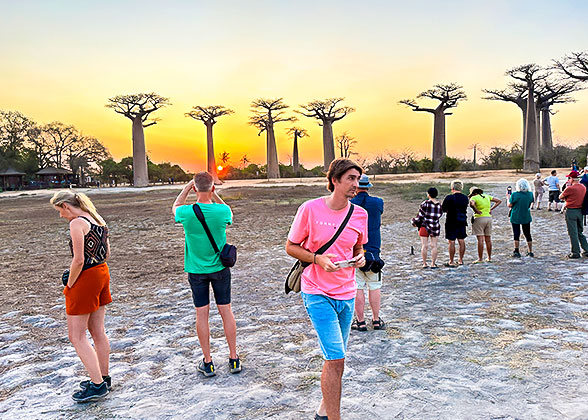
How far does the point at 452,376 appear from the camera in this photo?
12.3ft

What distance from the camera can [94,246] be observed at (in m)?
3.49

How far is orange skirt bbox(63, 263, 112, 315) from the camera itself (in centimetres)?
343

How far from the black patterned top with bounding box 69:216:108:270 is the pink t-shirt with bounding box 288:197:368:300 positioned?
5.59ft

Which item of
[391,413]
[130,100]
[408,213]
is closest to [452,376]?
[391,413]

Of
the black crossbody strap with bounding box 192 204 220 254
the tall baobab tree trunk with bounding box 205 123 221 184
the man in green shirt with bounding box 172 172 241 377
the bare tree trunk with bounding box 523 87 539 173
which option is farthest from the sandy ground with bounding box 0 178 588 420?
the tall baobab tree trunk with bounding box 205 123 221 184

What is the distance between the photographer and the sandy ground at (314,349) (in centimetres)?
336

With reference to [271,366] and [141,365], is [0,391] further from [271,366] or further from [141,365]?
[271,366]

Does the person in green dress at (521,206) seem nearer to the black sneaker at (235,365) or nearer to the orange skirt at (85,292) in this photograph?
the black sneaker at (235,365)

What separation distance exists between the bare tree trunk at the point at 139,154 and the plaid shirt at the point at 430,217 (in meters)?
51.3

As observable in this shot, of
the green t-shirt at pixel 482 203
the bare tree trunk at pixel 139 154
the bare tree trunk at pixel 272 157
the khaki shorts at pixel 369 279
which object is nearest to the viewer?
the khaki shorts at pixel 369 279

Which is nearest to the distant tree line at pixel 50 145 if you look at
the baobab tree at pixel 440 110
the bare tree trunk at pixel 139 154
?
the bare tree trunk at pixel 139 154

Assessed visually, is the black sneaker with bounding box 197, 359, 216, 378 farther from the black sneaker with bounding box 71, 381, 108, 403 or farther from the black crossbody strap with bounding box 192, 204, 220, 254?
the black crossbody strap with bounding box 192, 204, 220, 254

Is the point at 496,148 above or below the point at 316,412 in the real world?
above

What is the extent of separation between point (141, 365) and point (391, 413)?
8.44ft
